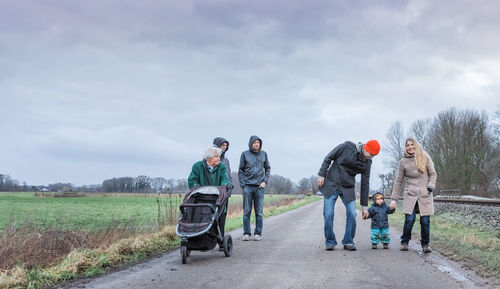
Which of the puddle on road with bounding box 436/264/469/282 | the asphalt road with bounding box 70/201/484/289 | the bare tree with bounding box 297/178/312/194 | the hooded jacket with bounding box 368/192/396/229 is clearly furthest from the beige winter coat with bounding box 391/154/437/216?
the bare tree with bounding box 297/178/312/194

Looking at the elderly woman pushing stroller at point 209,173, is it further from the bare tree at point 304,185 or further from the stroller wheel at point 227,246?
the bare tree at point 304,185

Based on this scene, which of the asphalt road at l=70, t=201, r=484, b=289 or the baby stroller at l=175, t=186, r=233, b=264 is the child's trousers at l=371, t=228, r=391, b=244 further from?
the baby stroller at l=175, t=186, r=233, b=264

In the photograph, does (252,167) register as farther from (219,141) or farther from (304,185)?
(304,185)

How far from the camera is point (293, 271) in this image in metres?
5.43

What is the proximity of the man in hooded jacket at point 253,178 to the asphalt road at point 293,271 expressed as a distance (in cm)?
167

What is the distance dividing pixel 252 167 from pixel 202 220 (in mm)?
2970

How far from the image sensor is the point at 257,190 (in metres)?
9.33

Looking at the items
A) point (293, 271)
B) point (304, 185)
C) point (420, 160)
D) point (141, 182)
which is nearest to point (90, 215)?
point (420, 160)

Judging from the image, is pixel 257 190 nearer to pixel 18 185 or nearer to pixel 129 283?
pixel 129 283

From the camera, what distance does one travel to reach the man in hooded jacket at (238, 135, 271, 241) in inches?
362

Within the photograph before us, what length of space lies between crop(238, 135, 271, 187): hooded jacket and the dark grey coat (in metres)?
1.73

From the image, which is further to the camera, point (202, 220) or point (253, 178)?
point (253, 178)

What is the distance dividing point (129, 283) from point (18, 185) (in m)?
133

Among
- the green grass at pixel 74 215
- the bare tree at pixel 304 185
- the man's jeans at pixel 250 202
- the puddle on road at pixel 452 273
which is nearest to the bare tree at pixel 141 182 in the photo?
the green grass at pixel 74 215
